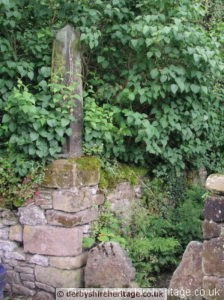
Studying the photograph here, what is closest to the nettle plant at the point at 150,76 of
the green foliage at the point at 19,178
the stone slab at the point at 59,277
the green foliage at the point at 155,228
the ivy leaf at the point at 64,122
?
the ivy leaf at the point at 64,122

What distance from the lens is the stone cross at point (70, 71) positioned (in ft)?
15.2

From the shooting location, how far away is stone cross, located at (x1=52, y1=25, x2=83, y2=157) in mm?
4641

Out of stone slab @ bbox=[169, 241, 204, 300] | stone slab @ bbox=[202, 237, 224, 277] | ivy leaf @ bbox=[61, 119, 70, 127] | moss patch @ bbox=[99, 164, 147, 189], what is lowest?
stone slab @ bbox=[169, 241, 204, 300]

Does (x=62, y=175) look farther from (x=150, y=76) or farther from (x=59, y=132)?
(x=150, y=76)

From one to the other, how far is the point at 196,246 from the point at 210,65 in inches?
77.9

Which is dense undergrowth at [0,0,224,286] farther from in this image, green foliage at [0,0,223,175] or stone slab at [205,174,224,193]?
stone slab at [205,174,224,193]

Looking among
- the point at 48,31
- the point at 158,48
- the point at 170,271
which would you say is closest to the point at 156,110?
the point at 158,48

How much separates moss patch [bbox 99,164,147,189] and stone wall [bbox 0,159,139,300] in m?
0.21

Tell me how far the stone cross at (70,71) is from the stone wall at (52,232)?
222mm

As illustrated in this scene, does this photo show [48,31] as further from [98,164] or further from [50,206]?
[50,206]

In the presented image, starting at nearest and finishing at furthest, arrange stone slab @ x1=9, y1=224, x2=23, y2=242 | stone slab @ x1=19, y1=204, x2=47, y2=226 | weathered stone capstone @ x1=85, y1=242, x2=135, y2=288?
weathered stone capstone @ x1=85, y1=242, x2=135, y2=288 → stone slab @ x1=19, y1=204, x2=47, y2=226 → stone slab @ x1=9, y1=224, x2=23, y2=242

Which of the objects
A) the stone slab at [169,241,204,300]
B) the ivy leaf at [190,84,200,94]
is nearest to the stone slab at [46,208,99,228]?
the stone slab at [169,241,204,300]

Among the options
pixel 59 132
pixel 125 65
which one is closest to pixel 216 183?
pixel 59 132

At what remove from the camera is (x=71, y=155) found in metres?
4.63
